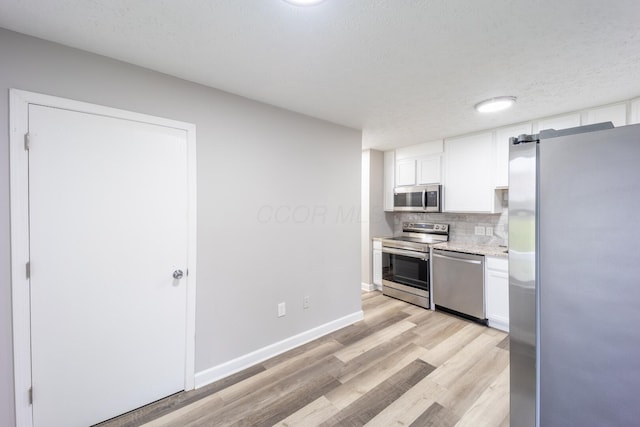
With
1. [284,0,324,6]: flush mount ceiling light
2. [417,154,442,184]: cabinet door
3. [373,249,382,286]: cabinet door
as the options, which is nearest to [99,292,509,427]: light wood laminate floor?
[373,249,382,286]: cabinet door

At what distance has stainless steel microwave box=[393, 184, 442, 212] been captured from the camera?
3.78 metres

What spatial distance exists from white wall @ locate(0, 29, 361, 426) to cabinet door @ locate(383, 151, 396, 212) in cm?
127

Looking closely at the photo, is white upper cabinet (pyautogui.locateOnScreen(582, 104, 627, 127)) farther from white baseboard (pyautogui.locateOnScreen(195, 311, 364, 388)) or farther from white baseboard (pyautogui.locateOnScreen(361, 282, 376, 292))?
white baseboard (pyautogui.locateOnScreen(361, 282, 376, 292))

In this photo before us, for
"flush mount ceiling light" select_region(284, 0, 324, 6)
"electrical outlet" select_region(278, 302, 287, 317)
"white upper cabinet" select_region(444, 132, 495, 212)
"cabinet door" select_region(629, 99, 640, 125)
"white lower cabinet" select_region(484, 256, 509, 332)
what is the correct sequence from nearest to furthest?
1. "flush mount ceiling light" select_region(284, 0, 324, 6)
2. "cabinet door" select_region(629, 99, 640, 125)
3. "electrical outlet" select_region(278, 302, 287, 317)
4. "white lower cabinet" select_region(484, 256, 509, 332)
5. "white upper cabinet" select_region(444, 132, 495, 212)

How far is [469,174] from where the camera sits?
138 inches

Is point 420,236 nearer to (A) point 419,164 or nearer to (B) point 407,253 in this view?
(B) point 407,253

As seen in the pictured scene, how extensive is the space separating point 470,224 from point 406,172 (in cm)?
119

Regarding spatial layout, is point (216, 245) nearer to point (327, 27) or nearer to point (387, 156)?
point (327, 27)

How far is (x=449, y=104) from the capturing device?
2.51 m

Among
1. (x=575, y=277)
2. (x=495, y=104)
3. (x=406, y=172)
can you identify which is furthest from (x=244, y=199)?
(x=406, y=172)

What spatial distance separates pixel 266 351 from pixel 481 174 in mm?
3258

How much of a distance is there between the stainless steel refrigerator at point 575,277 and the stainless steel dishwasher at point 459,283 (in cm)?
244

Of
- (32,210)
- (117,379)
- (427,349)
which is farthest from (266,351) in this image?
(32,210)

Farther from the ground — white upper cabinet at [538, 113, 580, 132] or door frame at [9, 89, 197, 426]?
white upper cabinet at [538, 113, 580, 132]
